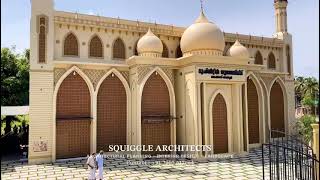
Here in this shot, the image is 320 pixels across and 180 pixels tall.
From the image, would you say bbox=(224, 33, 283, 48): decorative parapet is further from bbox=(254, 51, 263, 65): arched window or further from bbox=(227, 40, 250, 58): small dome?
bbox=(227, 40, 250, 58): small dome

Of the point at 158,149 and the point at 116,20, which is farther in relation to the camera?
the point at 116,20

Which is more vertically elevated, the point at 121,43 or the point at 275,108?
the point at 121,43

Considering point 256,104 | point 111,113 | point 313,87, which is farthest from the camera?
point 256,104

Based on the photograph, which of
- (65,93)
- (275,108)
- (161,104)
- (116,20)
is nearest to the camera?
(65,93)

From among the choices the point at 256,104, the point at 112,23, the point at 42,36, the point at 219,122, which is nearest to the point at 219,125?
the point at 219,122

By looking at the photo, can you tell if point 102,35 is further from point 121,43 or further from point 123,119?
point 123,119

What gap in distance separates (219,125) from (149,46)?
16.1ft

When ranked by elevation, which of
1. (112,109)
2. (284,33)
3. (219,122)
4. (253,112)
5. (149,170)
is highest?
(284,33)

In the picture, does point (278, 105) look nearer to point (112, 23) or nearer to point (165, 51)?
point (165, 51)

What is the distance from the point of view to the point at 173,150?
14359 millimetres

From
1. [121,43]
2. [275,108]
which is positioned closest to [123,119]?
[121,43]

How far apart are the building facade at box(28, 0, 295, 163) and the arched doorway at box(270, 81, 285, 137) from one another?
4.24 meters

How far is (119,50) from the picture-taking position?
15695mm

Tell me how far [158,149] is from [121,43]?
5.64 m
